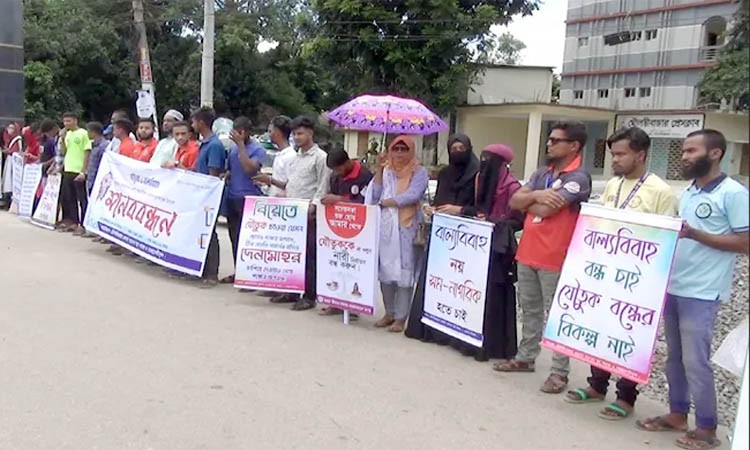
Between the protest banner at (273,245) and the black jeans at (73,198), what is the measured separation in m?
4.73

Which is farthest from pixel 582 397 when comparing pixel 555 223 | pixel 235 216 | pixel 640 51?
pixel 640 51

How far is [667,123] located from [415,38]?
13880 millimetres

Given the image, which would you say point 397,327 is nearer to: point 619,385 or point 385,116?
point 619,385

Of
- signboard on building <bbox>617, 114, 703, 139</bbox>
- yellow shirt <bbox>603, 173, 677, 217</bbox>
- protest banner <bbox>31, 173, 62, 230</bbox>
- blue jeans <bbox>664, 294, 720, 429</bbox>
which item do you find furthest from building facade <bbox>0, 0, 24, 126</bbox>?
signboard on building <bbox>617, 114, 703, 139</bbox>

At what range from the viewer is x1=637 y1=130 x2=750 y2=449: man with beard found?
12.2 feet

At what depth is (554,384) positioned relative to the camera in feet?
15.6

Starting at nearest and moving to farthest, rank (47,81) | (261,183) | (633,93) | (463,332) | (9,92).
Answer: (463,332)
(261,183)
(9,92)
(47,81)
(633,93)

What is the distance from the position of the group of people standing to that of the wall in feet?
103

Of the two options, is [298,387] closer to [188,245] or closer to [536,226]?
[536,226]

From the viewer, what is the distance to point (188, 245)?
773 cm

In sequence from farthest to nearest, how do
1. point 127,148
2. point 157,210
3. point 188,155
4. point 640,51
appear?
point 640,51
point 127,148
point 188,155
point 157,210

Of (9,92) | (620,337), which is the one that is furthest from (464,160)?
Result: (9,92)

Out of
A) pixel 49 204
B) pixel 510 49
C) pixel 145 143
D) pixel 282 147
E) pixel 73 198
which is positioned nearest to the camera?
pixel 282 147

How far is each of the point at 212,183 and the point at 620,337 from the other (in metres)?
4.68
